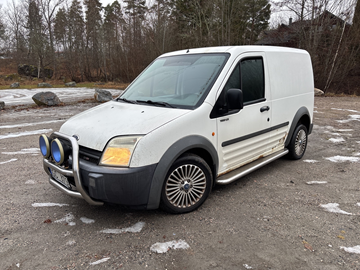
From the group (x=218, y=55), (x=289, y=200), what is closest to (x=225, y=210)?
(x=289, y=200)

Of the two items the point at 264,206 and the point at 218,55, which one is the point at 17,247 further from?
the point at 218,55

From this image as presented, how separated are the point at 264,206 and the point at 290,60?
2.62 meters

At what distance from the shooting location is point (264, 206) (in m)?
3.41

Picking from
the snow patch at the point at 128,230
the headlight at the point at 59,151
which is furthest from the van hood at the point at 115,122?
the snow patch at the point at 128,230

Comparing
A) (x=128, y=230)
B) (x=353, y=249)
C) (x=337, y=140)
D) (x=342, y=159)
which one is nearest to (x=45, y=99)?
(x=128, y=230)

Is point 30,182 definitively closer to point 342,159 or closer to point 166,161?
point 166,161

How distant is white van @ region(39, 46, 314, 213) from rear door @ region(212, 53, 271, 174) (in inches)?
0.5

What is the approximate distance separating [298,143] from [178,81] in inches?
110

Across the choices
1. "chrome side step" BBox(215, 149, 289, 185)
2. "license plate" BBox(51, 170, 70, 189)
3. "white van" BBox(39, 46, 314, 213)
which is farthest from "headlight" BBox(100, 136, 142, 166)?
"chrome side step" BBox(215, 149, 289, 185)

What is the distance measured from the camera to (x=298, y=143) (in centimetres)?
509

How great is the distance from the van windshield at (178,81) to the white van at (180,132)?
0.01 m

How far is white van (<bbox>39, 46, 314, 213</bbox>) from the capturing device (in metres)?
2.71

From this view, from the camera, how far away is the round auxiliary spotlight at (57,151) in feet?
9.44

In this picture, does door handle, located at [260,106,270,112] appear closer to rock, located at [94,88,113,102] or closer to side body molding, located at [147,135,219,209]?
side body molding, located at [147,135,219,209]
